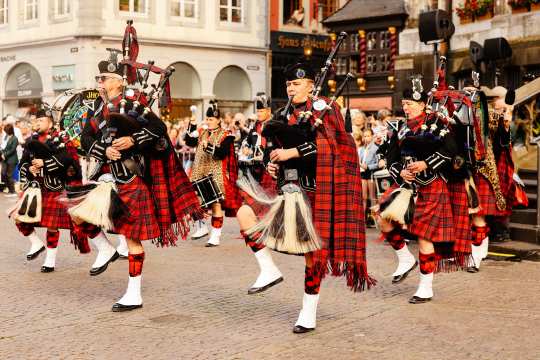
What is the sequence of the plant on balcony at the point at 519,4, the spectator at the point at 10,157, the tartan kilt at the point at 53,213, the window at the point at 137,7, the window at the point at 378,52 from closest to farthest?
the tartan kilt at the point at 53,213
the plant on balcony at the point at 519,4
the spectator at the point at 10,157
the window at the point at 378,52
the window at the point at 137,7

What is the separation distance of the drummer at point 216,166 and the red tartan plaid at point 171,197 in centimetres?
386

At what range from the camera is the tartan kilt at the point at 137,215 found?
23.7 feet

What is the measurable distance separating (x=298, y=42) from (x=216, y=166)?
84.3ft

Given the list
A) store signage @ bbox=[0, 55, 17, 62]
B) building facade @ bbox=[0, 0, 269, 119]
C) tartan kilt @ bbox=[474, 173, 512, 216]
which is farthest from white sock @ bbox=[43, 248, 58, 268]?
store signage @ bbox=[0, 55, 17, 62]

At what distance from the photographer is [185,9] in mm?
33156

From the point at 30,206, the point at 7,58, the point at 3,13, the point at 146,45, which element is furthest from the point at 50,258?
the point at 3,13

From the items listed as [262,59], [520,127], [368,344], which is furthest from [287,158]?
[262,59]

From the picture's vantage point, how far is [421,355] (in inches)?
224

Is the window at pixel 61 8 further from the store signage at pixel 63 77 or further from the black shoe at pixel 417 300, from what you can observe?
the black shoe at pixel 417 300

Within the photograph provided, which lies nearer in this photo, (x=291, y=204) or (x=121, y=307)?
(x=291, y=204)

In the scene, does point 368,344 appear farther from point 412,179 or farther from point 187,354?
point 412,179

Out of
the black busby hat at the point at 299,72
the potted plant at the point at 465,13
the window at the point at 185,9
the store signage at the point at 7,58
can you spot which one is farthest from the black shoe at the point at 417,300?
the store signage at the point at 7,58

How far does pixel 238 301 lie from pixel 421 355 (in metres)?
2.19

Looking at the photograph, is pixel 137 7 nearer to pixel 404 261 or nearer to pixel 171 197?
pixel 404 261
